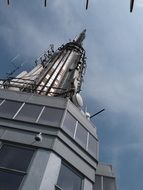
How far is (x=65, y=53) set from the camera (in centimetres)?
5178

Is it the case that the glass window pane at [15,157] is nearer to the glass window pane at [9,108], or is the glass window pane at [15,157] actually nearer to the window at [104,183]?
the glass window pane at [9,108]

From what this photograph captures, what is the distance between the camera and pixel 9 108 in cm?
1725

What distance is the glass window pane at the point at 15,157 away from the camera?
12.4 meters

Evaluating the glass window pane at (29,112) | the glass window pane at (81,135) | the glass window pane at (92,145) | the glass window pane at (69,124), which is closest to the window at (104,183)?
the glass window pane at (92,145)

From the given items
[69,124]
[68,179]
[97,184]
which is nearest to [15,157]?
[68,179]

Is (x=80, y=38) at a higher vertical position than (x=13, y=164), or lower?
higher

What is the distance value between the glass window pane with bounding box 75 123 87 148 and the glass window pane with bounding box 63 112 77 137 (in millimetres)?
405

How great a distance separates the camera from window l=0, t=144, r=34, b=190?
11.5 m

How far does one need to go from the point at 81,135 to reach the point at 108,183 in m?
3.67

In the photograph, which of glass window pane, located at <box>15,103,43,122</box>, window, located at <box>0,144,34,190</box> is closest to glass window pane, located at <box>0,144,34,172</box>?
window, located at <box>0,144,34,190</box>

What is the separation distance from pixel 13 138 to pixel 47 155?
6.97 feet

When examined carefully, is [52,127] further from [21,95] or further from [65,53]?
[65,53]

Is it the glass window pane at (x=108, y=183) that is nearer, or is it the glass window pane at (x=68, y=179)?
the glass window pane at (x=68, y=179)

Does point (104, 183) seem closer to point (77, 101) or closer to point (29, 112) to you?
point (29, 112)
